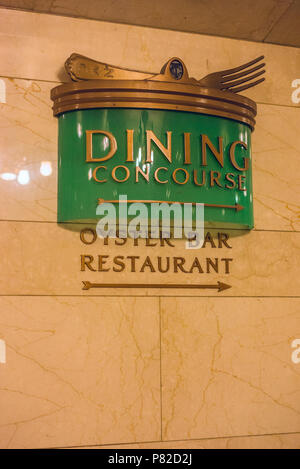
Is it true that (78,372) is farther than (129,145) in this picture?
No

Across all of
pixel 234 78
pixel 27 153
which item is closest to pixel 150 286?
pixel 27 153

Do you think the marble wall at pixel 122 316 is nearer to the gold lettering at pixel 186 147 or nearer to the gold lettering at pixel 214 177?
the gold lettering at pixel 214 177

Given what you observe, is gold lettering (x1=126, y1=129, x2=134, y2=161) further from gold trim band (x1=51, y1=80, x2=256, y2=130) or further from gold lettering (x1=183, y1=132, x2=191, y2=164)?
gold lettering (x1=183, y1=132, x2=191, y2=164)

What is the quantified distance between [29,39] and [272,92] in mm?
1659

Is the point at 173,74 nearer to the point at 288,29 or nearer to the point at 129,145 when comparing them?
the point at 129,145

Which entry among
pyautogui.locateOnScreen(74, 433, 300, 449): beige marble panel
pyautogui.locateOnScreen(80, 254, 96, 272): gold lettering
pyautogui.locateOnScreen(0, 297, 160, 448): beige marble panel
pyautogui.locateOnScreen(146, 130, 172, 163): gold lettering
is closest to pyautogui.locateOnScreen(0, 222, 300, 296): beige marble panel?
pyautogui.locateOnScreen(80, 254, 96, 272): gold lettering

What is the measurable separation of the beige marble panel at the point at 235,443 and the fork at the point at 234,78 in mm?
2223

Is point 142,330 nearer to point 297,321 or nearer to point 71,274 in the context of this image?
point 71,274

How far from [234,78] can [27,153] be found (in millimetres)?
1431

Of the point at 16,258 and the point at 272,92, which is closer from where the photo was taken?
the point at 16,258

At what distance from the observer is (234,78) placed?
12.5 feet

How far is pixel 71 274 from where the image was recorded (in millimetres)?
3490
